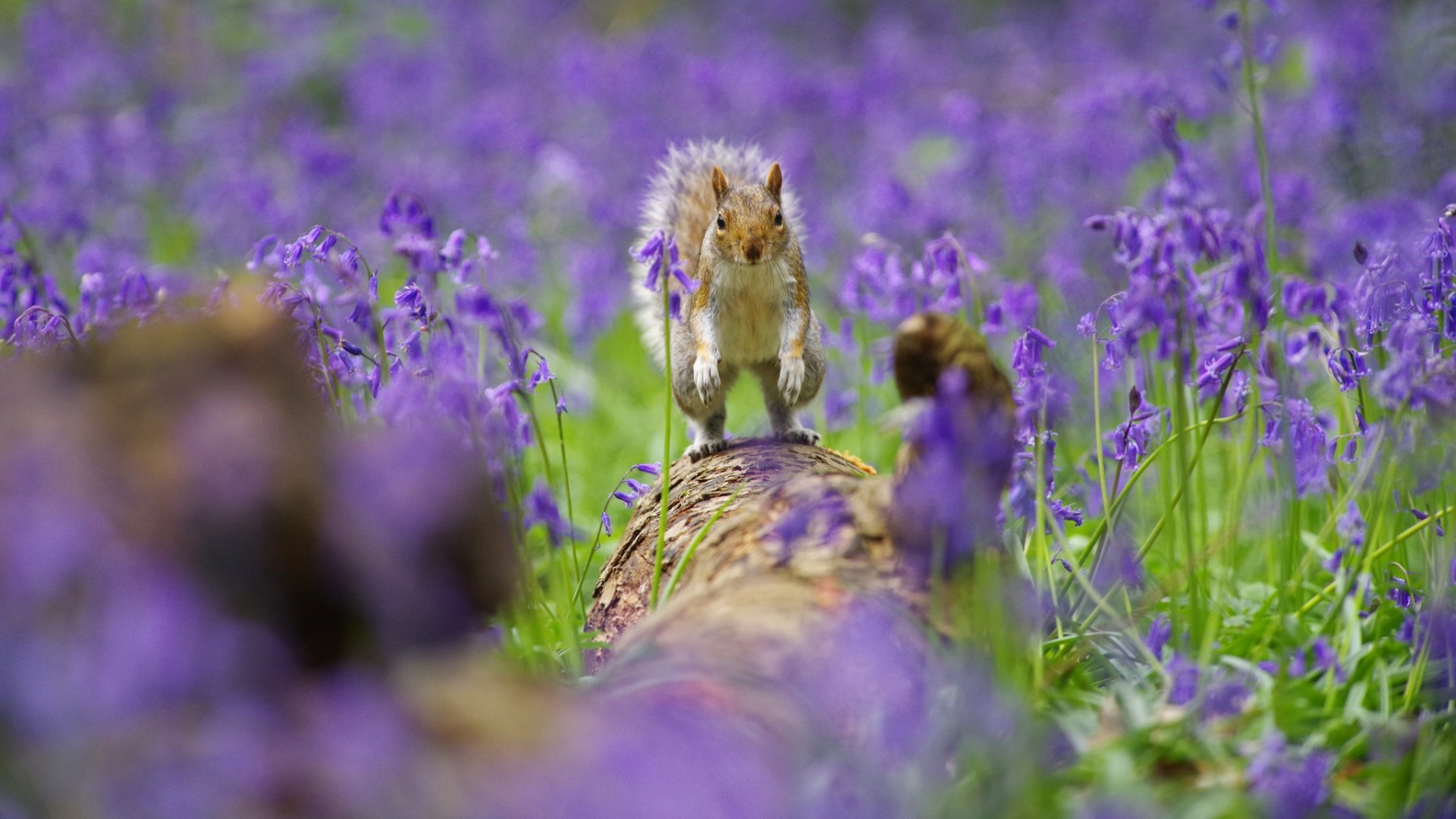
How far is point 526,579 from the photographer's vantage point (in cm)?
212

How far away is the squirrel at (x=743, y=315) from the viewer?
3320mm

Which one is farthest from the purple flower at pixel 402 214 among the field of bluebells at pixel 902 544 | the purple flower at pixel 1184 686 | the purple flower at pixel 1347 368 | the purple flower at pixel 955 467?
the purple flower at pixel 1347 368

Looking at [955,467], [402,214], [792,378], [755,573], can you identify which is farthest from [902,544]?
[402,214]

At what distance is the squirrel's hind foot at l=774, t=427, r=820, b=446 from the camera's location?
3.46m

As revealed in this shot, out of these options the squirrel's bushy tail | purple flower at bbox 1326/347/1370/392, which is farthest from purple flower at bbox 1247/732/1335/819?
the squirrel's bushy tail

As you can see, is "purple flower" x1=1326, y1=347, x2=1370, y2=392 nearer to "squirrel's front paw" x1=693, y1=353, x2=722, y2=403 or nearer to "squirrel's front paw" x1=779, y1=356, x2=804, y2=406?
"squirrel's front paw" x1=779, y1=356, x2=804, y2=406

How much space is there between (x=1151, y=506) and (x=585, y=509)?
201 cm

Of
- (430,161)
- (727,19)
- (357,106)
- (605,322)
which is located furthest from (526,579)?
(727,19)

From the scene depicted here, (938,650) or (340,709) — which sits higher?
(340,709)

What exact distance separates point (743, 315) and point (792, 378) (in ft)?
0.92

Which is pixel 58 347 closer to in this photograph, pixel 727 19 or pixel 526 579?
pixel 526 579

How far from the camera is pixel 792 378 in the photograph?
3244 millimetres

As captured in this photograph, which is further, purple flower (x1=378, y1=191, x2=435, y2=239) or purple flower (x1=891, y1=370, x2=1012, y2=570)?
purple flower (x1=378, y1=191, x2=435, y2=239)

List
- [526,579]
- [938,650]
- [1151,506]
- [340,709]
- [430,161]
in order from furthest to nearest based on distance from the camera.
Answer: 1. [430,161]
2. [1151,506]
3. [526,579]
4. [938,650]
5. [340,709]
